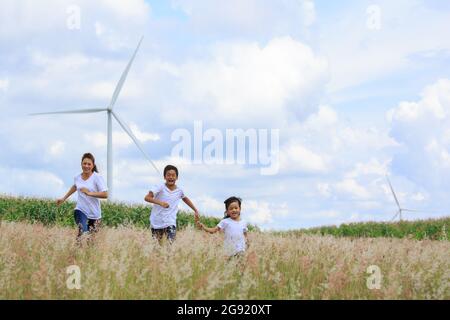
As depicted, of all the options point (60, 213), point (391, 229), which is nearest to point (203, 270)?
point (60, 213)

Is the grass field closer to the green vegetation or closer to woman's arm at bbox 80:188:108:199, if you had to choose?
woman's arm at bbox 80:188:108:199

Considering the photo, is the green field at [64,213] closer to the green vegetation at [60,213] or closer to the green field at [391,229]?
the green vegetation at [60,213]

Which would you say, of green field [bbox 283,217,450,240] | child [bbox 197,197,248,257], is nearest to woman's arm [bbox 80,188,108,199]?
child [bbox 197,197,248,257]

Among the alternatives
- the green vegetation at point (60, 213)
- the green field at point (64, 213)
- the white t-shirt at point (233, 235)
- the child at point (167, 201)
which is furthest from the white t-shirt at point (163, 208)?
the green vegetation at point (60, 213)

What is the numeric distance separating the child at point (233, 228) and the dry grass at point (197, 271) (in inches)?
7.8

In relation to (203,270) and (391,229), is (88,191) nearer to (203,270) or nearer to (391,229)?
(203,270)

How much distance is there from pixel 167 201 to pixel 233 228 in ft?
4.96

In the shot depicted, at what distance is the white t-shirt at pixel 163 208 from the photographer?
32.4 ft

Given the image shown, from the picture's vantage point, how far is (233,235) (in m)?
8.91
